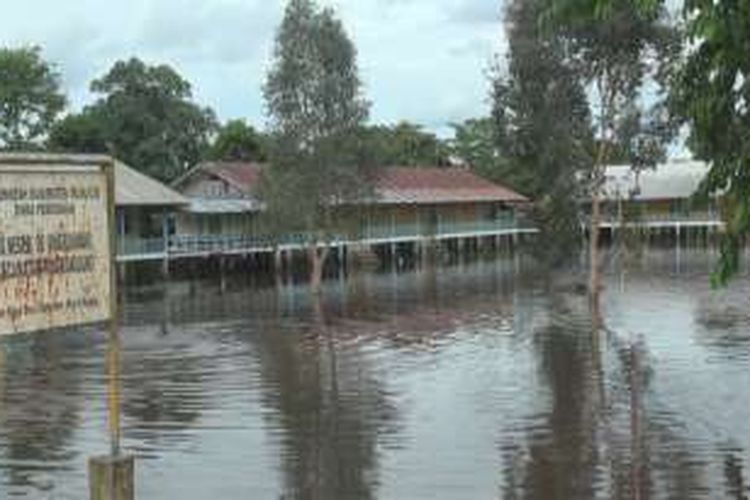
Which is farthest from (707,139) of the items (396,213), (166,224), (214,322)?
(396,213)

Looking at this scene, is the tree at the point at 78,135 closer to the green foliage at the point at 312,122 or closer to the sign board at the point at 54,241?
the green foliage at the point at 312,122

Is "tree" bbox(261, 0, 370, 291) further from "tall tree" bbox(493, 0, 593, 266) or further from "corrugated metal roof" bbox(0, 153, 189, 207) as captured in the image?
"tall tree" bbox(493, 0, 593, 266)

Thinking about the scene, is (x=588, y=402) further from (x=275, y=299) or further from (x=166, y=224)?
(x=166, y=224)

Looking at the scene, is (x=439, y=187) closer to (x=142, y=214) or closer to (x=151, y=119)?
(x=151, y=119)

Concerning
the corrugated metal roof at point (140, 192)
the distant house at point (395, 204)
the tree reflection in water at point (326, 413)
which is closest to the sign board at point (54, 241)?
the tree reflection in water at point (326, 413)

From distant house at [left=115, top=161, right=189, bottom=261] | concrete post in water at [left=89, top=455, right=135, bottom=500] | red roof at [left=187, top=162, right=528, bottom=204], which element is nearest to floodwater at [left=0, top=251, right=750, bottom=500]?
concrete post in water at [left=89, top=455, right=135, bottom=500]

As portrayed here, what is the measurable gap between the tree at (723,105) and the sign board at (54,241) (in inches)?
134

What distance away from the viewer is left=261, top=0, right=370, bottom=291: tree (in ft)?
183

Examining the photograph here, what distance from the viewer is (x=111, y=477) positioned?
8680 millimetres

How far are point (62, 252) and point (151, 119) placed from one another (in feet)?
253

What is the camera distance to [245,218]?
72.3 metres

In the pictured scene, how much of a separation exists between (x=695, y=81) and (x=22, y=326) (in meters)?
3.86

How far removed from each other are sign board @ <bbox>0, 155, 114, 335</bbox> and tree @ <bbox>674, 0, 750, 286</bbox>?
339 centimetres

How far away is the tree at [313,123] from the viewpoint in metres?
55.7
